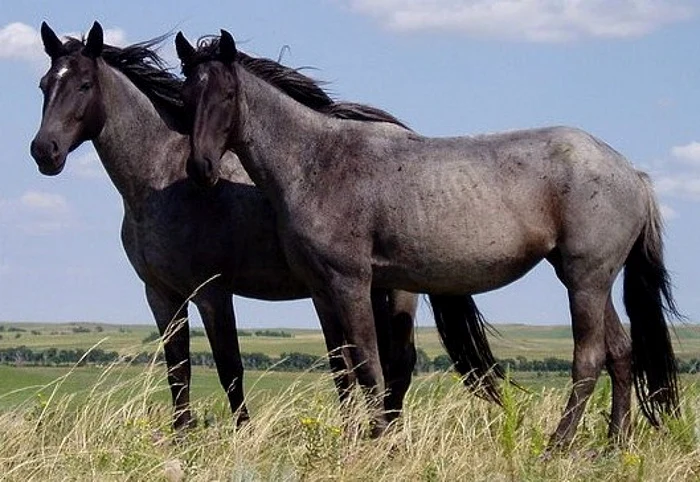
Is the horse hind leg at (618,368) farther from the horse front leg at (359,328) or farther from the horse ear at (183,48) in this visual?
the horse ear at (183,48)

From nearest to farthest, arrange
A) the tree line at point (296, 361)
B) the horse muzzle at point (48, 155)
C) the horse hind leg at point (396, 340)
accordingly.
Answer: the tree line at point (296, 361)
the horse muzzle at point (48, 155)
the horse hind leg at point (396, 340)

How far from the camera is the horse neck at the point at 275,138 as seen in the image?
8648mm

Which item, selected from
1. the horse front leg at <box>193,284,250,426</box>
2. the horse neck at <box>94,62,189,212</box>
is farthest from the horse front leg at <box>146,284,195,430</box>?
the horse neck at <box>94,62,189,212</box>

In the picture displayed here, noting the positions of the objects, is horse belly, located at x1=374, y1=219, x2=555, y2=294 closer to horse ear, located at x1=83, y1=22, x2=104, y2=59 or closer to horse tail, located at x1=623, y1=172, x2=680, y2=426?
horse tail, located at x1=623, y1=172, x2=680, y2=426

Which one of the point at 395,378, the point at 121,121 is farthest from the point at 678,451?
the point at 121,121

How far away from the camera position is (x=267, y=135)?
8781 millimetres

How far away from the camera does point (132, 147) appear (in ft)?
30.6

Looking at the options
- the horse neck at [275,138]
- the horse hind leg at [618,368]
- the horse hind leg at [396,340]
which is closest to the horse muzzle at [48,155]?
the horse neck at [275,138]

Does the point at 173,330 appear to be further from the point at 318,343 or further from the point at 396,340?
the point at 318,343

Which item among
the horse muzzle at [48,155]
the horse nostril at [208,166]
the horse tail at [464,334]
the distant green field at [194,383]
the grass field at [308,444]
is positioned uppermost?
the horse muzzle at [48,155]

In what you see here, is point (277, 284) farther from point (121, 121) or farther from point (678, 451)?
point (678, 451)

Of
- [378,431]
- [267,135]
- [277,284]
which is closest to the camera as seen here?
[378,431]

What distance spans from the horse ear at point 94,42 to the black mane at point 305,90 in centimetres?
76

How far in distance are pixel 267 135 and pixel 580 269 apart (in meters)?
2.09
